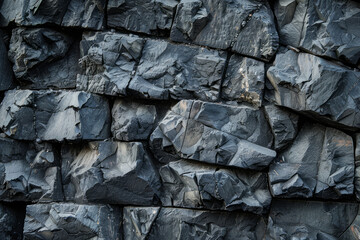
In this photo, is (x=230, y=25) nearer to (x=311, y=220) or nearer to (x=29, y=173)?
(x=311, y=220)

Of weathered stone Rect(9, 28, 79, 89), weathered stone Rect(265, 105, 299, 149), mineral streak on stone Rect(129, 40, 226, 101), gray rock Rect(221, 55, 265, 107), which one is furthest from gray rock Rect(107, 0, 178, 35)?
weathered stone Rect(265, 105, 299, 149)

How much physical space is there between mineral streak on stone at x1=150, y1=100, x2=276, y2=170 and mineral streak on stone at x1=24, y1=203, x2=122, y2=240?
0.69 metres

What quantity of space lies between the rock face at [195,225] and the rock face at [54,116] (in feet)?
2.42

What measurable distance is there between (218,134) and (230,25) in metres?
0.83

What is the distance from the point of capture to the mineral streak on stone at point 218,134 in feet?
9.12

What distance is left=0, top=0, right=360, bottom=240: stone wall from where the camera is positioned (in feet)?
9.03

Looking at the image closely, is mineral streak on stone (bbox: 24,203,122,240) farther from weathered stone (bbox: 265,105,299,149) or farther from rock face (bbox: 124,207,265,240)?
weathered stone (bbox: 265,105,299,149)

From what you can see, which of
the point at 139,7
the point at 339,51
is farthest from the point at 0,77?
the point at 339,51

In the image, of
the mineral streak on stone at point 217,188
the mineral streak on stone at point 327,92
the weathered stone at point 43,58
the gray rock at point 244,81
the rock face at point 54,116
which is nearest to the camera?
the mineral streak on stone at point 327,92

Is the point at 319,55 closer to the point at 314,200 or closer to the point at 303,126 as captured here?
the point at 303,126

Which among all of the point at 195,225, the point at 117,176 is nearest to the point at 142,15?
the point at 117,176

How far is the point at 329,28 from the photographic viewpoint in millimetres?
2736

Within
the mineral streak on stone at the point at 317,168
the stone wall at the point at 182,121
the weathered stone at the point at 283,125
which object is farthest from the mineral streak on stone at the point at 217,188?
the weathered stone at the point at 283,125

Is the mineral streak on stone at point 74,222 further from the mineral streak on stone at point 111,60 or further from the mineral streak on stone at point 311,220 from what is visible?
the mineral streak on stone at point 311,220
